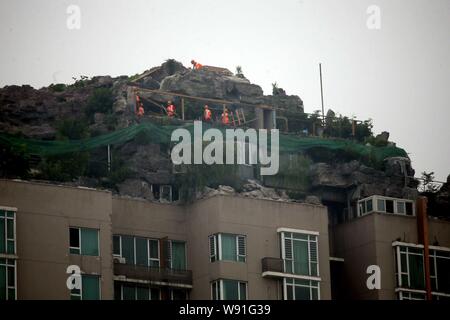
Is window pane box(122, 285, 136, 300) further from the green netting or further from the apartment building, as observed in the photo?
the green netting

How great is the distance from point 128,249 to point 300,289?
9.05m

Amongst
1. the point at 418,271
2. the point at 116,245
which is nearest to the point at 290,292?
the point at 418,271

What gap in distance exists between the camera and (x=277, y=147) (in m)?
106

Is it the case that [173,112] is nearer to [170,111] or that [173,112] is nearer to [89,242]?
[170,111]

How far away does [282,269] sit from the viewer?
319ft

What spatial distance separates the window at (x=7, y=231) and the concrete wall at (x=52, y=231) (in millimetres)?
287

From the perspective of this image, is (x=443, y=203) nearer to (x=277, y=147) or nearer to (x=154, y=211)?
(x=277, y=147)

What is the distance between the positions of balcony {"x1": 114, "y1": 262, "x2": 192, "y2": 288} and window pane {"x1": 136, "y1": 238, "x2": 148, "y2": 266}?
0.66m

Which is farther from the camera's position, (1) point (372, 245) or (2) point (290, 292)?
(1) point (372, 245)

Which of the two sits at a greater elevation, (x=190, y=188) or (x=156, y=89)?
(x=156, y=89)

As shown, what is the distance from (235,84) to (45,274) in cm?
2644

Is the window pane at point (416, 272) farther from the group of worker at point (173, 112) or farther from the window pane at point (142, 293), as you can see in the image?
the window pane at point (142, 293)

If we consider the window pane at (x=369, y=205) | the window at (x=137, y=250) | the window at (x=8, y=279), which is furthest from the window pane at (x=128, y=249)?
the window pane at (x=369, y=205)
